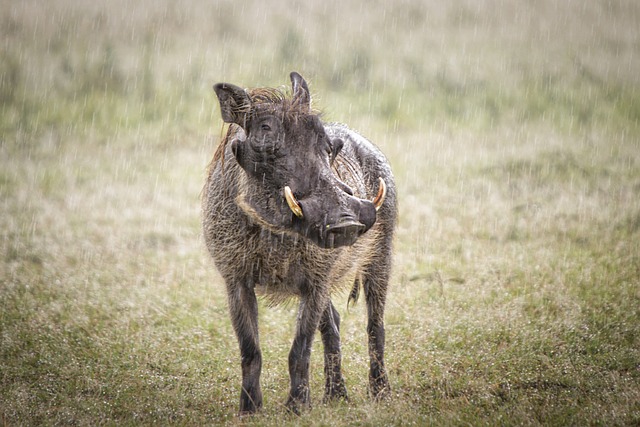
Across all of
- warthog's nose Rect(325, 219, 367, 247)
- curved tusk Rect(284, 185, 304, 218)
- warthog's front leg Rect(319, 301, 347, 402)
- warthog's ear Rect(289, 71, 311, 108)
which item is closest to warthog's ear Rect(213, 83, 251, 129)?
warthog's ear Rect(289, 71, 311, 108)

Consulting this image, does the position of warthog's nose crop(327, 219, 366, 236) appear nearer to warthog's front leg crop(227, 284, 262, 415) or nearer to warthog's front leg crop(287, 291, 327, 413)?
warthog's front leg crop(287, 291, 327, 413)

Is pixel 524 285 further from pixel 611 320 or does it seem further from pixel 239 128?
pixel 239 128

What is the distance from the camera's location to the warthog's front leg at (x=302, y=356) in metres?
5.67

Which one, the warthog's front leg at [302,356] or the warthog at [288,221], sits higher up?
the warthog at [288,221]

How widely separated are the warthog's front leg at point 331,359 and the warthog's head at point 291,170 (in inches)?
59.8

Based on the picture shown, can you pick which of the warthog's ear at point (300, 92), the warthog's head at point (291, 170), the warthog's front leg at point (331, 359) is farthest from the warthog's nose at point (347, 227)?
the warthog's front leg at point (331, 359)

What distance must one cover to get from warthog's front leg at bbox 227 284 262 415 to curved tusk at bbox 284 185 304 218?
113 centimetres

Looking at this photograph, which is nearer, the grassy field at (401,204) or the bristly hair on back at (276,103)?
the bristly hair on back at (276,103)

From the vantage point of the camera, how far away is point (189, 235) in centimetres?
1198

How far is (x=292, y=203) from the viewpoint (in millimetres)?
4879

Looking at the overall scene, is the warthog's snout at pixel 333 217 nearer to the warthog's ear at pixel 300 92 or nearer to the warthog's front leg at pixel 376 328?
the warthog's ear at pixel 300 92

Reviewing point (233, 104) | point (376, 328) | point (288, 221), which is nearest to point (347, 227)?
point (288, 221)

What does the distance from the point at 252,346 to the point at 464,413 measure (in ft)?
5.29

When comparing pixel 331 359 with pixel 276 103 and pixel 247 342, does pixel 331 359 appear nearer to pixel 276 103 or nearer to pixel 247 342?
pixel 247 342
